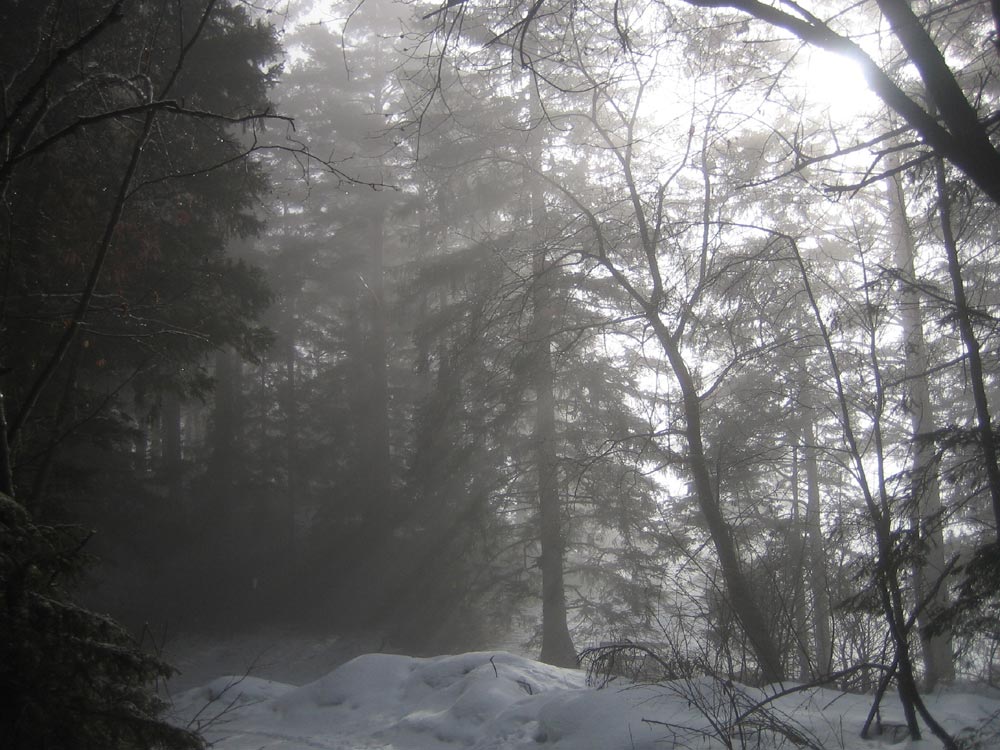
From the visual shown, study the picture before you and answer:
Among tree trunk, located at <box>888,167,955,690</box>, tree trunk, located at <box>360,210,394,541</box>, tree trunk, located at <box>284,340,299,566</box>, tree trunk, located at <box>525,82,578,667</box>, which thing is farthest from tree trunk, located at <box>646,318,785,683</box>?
tree trunk, located at <box>284,340,299,566</box>

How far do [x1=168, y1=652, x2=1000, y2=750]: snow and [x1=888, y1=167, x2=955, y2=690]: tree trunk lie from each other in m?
0.81

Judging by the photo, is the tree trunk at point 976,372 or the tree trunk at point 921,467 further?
the tree trunk at point 921,467

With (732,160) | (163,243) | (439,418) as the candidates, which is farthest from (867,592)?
(439,418)

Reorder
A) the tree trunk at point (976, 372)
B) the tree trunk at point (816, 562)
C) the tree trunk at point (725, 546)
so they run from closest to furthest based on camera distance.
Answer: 1. the tree trunk at point (976, 372)
2. the tree trunk at point (725, 546)
3. the tree trunk at point (816, 562)

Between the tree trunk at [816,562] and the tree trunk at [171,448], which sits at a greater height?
the tree trunk at [171,448]

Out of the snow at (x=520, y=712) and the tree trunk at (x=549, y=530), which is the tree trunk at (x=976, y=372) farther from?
the tree trunk at (x=549, y=530)

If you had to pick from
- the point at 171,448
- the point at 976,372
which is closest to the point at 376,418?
the point at 171,448

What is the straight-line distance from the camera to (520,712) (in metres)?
5.07

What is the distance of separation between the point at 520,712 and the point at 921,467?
340 centimetres

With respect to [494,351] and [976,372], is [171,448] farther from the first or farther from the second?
[976,372]

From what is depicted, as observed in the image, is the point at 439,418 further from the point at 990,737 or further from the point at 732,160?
the point at 990,737

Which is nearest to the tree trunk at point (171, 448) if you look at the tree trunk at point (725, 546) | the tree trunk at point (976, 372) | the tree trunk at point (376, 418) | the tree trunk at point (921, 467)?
the tree trunk at point (376, 418)

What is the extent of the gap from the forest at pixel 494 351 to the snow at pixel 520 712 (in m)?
0.39

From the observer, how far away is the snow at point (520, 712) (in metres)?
4.10
